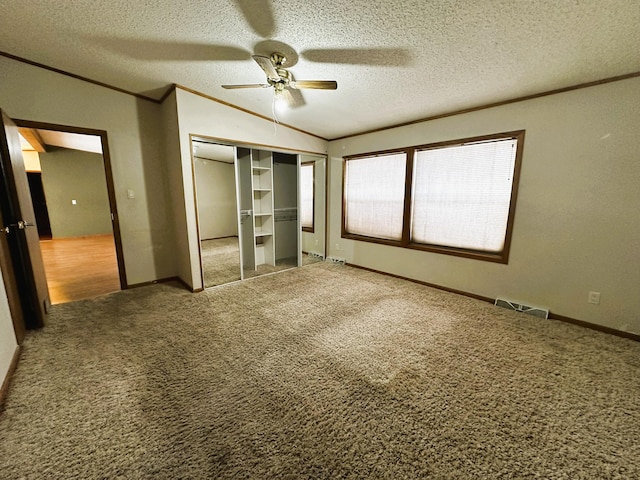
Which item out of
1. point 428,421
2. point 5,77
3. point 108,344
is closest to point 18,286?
point 108,344

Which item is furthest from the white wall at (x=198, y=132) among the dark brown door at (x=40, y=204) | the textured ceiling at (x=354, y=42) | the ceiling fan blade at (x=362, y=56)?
the dark brown door at (x=40, y=204)

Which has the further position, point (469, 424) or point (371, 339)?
point (371, 339)

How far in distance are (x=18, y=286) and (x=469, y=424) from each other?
395cm

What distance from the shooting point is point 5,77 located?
2.49m

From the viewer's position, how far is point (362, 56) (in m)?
2.13

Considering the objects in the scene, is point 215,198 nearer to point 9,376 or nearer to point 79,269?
point 79,269

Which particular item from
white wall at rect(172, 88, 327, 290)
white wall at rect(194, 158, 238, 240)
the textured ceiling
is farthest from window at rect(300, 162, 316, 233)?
the textured ceiling

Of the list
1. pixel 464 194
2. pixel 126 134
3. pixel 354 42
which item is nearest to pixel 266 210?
pixel 126 134

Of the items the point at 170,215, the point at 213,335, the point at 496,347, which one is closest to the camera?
the point at 496,347

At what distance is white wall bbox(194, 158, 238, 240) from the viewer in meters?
6.73

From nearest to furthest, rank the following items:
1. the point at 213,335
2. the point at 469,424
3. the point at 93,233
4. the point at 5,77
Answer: the point at 469,424 < the point at 213,335 < the point at 5,77 < the point at 93,233

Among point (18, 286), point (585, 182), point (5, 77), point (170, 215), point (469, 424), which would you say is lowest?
point (469, 424)

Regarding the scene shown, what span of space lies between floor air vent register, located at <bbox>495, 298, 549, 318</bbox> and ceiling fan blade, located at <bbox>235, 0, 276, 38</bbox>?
367 centimetres

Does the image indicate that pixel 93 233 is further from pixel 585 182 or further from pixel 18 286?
pixel 585 182
